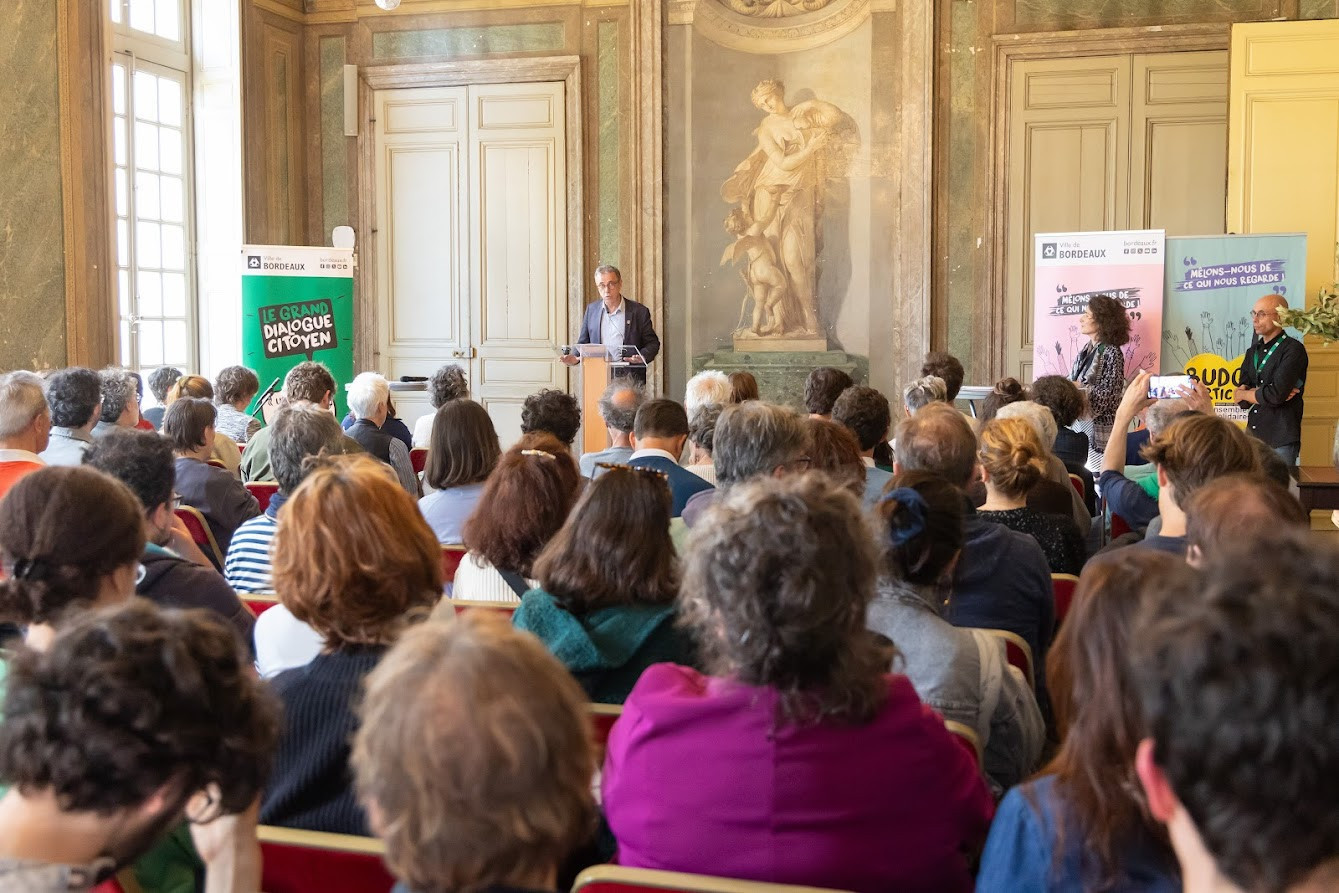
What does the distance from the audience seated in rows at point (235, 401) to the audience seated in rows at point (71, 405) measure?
135cm

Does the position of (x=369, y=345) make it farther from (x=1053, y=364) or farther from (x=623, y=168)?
(x=1053, y=364)

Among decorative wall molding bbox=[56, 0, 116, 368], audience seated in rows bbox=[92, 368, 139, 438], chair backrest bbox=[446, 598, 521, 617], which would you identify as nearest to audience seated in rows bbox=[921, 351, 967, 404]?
audience seated in rows bbox=[92, 368, 139, 438]

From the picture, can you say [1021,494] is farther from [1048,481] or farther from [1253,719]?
[1253,719]

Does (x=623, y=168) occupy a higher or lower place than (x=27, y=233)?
higher

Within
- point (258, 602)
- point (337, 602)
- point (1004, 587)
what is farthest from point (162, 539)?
point (1004, 587)

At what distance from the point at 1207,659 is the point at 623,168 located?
9.43 m

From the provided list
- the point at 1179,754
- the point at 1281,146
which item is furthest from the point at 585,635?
the point at 1281,146

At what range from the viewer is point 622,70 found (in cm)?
1000

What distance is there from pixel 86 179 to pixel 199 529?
495cm

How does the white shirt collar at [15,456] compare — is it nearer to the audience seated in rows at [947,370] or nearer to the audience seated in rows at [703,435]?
the audience seated in rows at [703,435]

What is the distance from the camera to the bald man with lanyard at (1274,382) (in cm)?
731

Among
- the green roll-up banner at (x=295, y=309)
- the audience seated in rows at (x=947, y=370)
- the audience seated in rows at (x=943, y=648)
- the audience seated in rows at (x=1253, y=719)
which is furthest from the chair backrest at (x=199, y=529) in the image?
the green roll-up banner at (x=295, y=309)

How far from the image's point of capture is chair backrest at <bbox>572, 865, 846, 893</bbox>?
1.43 metres

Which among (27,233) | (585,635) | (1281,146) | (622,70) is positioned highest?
(622,70)
